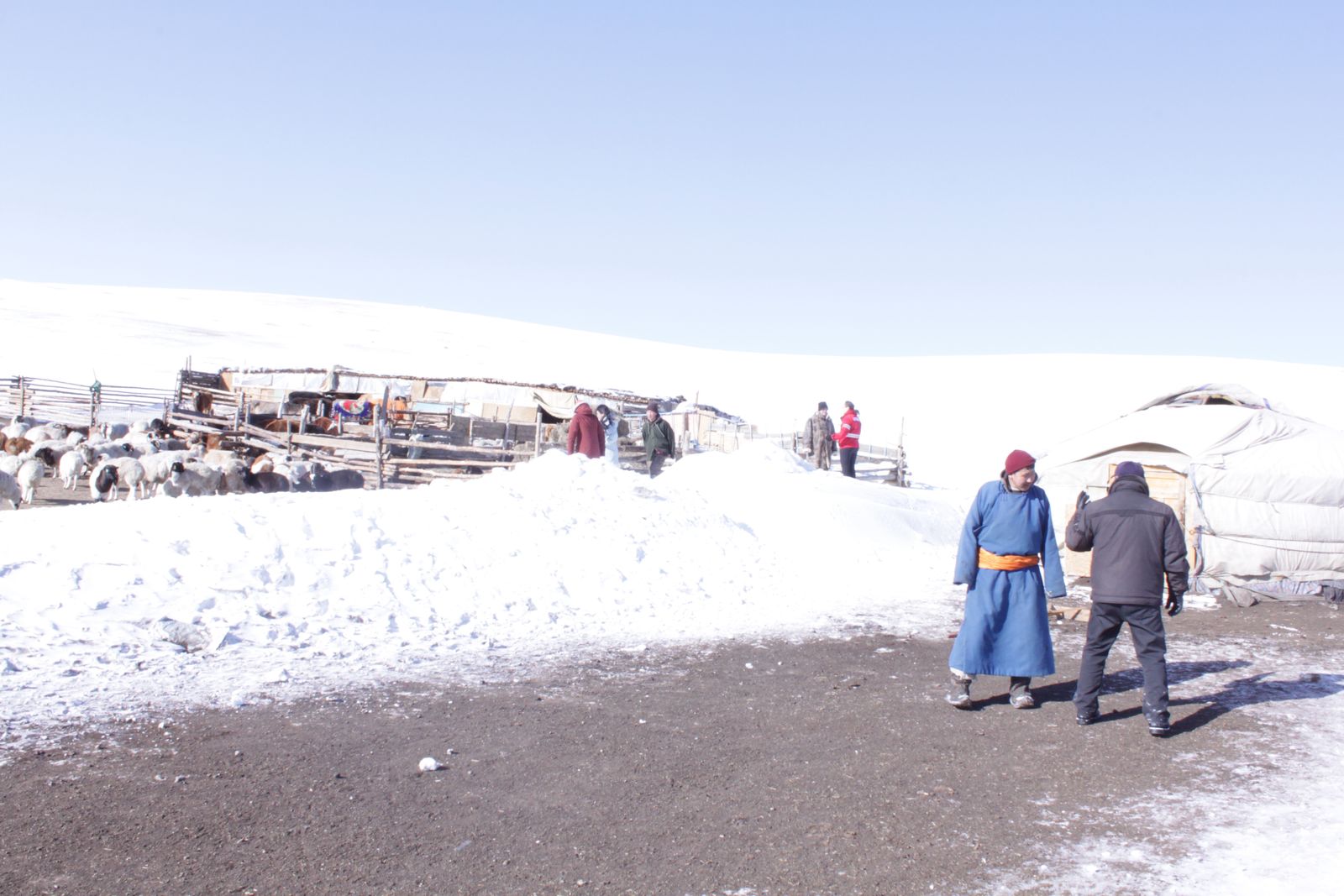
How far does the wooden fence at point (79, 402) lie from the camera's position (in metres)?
29.0

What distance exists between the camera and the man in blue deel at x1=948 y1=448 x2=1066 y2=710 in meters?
6.52

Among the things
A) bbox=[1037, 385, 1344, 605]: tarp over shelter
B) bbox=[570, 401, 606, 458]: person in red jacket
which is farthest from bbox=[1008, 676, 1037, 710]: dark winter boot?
bbox=[570, 401, 606, 458]: person in red jacket

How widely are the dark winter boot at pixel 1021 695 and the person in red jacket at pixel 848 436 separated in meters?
12.0

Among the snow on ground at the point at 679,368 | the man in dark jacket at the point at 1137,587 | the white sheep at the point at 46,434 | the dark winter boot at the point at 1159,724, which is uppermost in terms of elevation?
the snow on ground at the point at 679,368

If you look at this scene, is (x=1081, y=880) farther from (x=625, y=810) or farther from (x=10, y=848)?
(x=10, y=848)

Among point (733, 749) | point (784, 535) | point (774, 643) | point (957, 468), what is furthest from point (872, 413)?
point (733, 749)

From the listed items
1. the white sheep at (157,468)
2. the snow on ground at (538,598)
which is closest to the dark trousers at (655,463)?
the snow on ground at (538,598)

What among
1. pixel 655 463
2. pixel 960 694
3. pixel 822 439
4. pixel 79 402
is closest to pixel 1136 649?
pixel 960 694

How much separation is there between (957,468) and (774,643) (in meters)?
26.1

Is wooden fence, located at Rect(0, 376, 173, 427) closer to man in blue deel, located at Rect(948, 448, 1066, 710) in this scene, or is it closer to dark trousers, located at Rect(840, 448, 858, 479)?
dark trousers, located at Rect(840, 448, 858, 479)

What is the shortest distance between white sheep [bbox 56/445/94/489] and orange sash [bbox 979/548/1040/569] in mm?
16073

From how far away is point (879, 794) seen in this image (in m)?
4.92

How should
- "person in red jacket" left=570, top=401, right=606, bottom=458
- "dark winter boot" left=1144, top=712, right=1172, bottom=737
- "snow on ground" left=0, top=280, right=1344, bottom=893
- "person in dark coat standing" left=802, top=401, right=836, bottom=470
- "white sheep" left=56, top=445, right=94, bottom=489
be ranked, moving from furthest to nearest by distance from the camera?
"person in dark coat standing" left=802, top=401, right=836, bottom=470 < "white sheep" left=56, top=445, right=94, bottom=489 < "person in red jacket" left=570, top=401, right=606, bottom=458 < "dark winter boot" left=1144, top=712, right=1172, bottom=737 < "snow on ground" left=0, top=280, right=1344, bottom=893

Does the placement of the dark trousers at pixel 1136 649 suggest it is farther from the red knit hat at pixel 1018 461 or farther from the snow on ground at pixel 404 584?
the snow on ground at pixel 404 584
